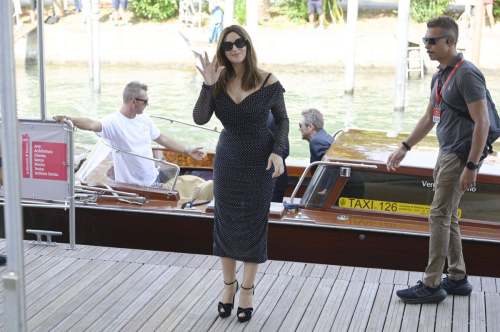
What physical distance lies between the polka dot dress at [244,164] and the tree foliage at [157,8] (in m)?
24.1

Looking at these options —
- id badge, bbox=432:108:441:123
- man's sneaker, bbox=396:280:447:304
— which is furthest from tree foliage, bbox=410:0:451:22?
man's sneaker, bbox=396:280:447:304

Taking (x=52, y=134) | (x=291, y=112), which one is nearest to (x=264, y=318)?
(x=52, y=134)

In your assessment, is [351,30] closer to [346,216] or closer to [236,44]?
[346,216]

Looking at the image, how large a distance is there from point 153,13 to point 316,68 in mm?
6667

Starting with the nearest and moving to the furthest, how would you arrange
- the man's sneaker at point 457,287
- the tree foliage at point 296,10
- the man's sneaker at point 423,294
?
the man's sneaker at point 423,294 < the man's sneaker at point 457,287 < the tree foliage at point 296,10

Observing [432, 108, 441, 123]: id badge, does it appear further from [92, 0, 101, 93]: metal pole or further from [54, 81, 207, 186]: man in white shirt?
[92, 0, 101, 93]: metal pole

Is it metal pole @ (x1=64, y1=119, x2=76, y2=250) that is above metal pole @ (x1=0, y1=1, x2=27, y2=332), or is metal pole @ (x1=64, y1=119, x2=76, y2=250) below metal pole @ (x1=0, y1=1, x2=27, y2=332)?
below

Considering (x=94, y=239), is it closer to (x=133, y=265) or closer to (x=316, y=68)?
(x=133, y=265)

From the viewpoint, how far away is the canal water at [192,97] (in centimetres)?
1764

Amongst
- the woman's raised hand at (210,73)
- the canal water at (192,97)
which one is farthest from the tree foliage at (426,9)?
the woman's raised hand at (210,73)

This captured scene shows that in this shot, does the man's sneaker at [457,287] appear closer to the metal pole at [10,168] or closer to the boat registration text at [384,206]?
the boat registration text at [384,206]

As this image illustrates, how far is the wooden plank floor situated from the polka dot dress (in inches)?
15.8

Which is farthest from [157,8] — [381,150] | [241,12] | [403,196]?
[403,196]

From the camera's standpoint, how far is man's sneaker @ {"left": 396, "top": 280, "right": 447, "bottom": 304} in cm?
395
